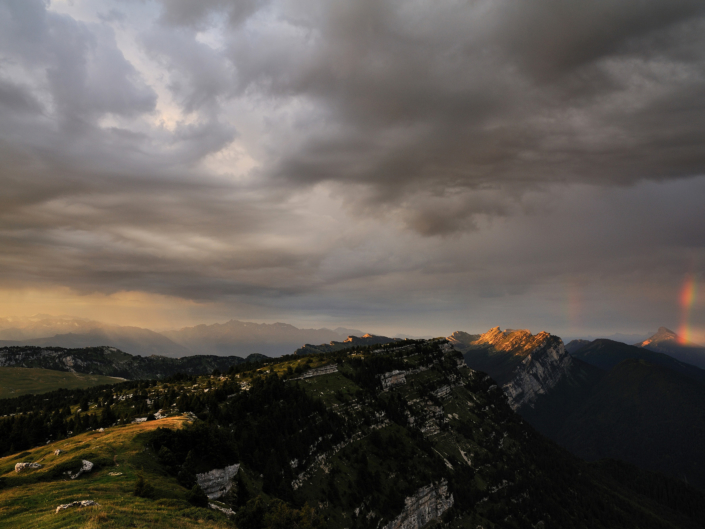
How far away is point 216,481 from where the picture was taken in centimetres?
8300

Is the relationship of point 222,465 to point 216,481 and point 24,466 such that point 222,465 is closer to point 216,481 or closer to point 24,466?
point 216,481

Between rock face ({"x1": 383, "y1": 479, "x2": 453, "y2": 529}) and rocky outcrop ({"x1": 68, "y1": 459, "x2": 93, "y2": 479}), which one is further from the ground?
rocky outcrop ({"x1": 68, "y1": 459, "x2": 93, "y2": 479})

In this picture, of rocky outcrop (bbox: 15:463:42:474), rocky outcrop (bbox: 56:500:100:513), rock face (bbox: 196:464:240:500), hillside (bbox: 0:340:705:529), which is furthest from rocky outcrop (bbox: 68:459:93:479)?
rock face (bbox: 196:464:240:500)

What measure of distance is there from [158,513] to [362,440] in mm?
156851

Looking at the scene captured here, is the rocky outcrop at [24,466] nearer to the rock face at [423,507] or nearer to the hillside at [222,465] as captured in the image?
the hillside at [222,465]

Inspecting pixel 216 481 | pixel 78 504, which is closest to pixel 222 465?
pixel 216 481

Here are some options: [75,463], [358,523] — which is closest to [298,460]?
[358,523]

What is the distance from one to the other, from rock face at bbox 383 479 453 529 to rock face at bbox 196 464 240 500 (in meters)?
100

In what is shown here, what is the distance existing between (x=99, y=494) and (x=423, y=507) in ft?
589

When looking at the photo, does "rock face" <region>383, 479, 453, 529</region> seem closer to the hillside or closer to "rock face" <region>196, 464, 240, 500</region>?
the hillside

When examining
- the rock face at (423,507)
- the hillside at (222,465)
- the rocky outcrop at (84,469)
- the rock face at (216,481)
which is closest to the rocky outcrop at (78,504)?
the hillside at (222,465)

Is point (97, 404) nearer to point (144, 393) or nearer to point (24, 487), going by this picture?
point (144, 393)

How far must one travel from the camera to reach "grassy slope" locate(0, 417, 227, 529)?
40.3m

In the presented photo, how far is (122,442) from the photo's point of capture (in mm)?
77625
